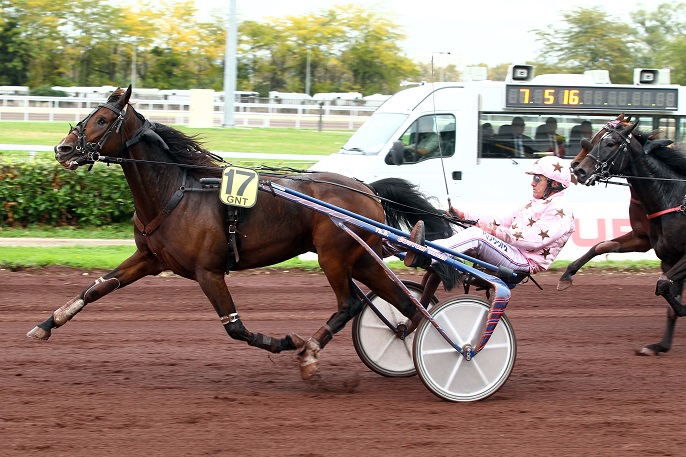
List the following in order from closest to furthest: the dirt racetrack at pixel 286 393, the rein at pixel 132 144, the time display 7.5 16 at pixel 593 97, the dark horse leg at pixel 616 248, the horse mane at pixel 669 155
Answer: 1. the dirt racetrack at pixel 286 393
2. the rein at pixel 132 144
3. the horse mane at pixel 669 155
4. the dark horse leg at pixel 616 248
5. the time display 7.5 16 at pixel 593 97

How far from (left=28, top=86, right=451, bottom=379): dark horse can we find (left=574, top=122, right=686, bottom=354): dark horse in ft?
6.58

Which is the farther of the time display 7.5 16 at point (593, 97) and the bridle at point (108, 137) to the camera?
the time display 7.5 16 at point (593, 97)

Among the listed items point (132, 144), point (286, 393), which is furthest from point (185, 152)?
point (286, 393)

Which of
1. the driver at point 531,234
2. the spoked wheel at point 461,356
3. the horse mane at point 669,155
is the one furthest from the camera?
the horse mane at point 669,155

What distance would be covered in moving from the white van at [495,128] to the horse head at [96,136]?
701cm

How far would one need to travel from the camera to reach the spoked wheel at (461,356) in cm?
494

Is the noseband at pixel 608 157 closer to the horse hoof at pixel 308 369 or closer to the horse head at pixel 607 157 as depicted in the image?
the horse head at pixel 607 157

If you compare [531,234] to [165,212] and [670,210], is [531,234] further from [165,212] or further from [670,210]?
[165,212]

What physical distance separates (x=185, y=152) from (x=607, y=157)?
10.5 ft

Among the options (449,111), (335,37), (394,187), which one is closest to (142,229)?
(394,187)

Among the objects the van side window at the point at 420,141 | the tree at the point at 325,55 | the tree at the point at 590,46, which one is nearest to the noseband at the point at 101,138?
the van side window at the point at 420,141

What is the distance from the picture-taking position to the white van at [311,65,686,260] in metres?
12.3

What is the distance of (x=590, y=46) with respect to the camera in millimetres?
31000

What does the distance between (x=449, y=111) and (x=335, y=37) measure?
31099 mm
